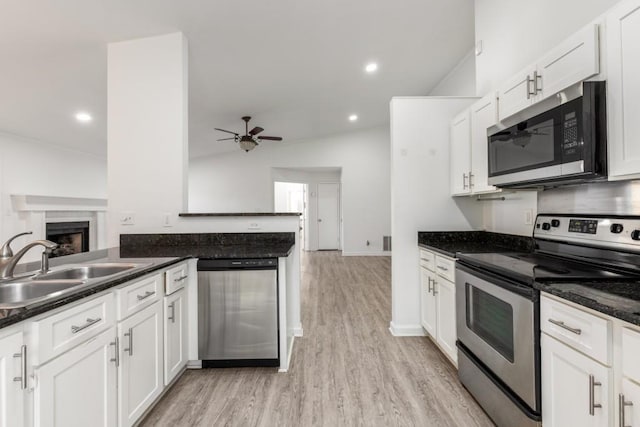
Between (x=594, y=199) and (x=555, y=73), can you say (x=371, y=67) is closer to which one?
(x=555, y=73)

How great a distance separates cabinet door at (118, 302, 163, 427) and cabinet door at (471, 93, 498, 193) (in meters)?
2.41

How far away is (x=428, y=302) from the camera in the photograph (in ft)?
8.86

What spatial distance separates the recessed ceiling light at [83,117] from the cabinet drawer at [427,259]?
172 inches

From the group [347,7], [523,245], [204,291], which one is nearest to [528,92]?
[523,245]

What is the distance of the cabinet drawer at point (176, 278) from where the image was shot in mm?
1933

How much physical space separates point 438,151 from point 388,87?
2.52 m

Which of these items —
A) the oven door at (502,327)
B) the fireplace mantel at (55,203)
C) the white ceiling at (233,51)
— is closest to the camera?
the oven door at (502,327)

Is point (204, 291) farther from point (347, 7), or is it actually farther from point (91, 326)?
point (347, 7)

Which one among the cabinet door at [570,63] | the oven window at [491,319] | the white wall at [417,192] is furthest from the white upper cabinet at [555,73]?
the oven window at [491,319]

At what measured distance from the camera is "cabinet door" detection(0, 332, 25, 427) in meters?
0.91

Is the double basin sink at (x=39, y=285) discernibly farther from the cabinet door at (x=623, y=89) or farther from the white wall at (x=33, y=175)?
the white wall at (x=33, y=175)

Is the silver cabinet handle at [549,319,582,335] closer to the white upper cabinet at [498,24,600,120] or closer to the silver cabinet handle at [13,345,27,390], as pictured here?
the white upper cabinet at [498,24,600,120]

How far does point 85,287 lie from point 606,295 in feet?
6.51

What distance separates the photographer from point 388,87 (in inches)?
196
